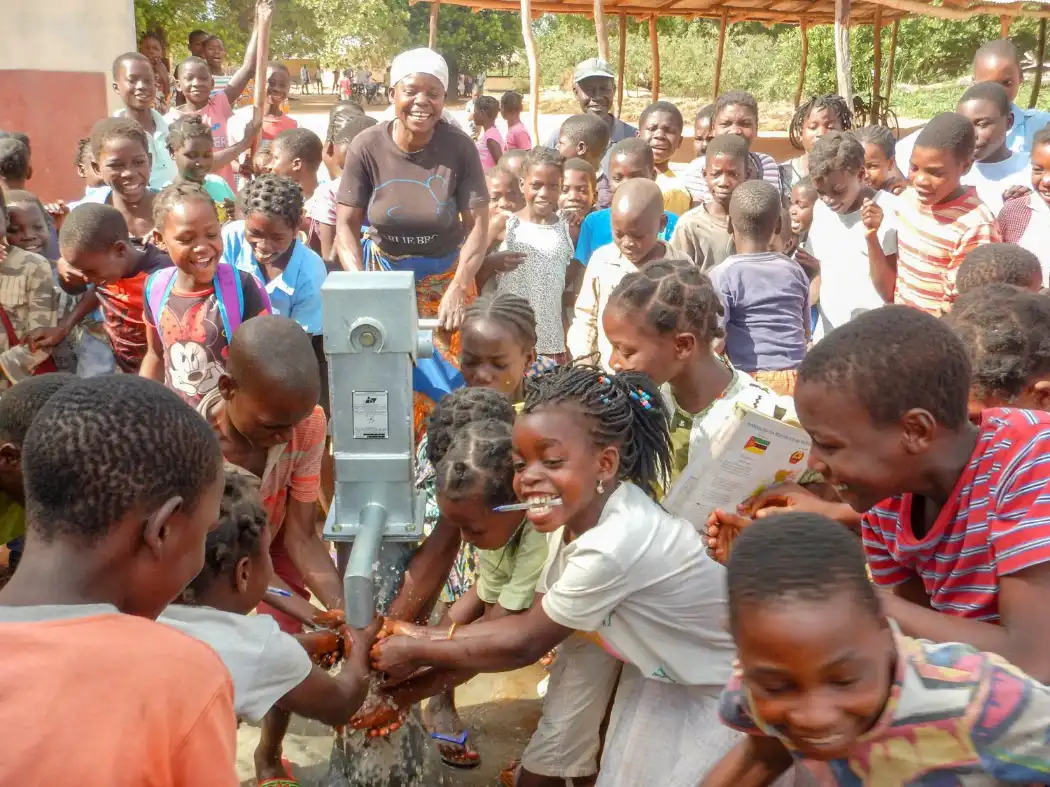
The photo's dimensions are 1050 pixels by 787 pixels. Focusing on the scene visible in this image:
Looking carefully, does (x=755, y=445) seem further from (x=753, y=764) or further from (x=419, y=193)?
(x=419, y=193)

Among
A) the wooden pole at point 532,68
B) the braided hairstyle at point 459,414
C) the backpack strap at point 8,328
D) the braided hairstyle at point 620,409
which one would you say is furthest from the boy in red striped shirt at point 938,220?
the wooden pole at point 532,68

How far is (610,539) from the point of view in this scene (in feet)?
6.96

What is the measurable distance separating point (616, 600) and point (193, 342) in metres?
1.89

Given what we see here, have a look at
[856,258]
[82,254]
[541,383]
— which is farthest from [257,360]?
[856,258]

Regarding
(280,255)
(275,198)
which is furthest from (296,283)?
(275,198)

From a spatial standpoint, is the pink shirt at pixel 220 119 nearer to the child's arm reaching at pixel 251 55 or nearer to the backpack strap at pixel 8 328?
the child's arm reaching at pixel 251 55

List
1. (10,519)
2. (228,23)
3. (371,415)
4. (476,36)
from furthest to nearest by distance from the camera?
1. (476,36)
2. (228,23)
3. (10,519)
4. (371,415)

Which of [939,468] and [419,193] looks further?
[419,193]

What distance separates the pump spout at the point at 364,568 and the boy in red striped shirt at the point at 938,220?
8.86 feet

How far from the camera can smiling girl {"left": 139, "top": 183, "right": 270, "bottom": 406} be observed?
337 centimetres

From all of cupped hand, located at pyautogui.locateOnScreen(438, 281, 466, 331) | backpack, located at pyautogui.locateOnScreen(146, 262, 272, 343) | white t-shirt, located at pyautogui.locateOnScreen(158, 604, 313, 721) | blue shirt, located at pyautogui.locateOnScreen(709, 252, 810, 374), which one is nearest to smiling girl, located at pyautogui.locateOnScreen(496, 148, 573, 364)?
cupped hand, located at pyautogui.locateOnScreen(438, 281, 466, 331)

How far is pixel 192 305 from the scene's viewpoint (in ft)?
11.1

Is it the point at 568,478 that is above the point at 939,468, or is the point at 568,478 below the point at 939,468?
below

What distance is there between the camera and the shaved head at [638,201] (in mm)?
4031
